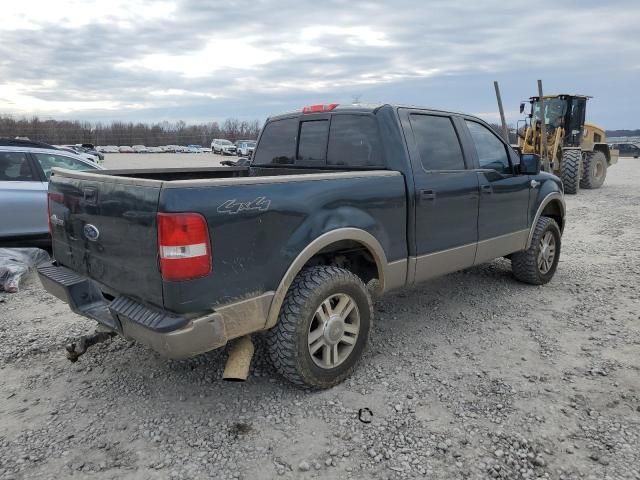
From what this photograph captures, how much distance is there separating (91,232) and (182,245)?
901 mm

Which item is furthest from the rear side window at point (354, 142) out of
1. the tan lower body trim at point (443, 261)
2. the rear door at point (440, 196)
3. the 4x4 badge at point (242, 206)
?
the 4x4 badge at point (242, 206)

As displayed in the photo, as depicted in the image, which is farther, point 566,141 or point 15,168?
point 566,141

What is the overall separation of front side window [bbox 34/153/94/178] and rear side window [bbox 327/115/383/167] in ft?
14.6

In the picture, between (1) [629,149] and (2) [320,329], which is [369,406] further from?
(1) [629,149]

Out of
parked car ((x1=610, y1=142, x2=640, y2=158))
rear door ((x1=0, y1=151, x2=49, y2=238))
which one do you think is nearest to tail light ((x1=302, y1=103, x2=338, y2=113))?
rear door ((x1=0, y1=151, x2=49, y2=238))

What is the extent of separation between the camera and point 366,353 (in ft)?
13.4

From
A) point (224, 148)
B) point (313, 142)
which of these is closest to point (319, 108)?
point (313, 142)

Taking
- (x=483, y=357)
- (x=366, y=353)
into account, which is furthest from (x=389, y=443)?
(x=483, y=357)

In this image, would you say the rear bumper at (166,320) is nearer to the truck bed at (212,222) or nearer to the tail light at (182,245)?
the truck bed at (212,222)

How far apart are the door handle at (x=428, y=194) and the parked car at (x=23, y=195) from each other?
4579 mm

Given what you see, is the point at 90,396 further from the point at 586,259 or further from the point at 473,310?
the point at 586,259

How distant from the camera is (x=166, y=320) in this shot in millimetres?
2711

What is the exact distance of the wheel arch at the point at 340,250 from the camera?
3.11 m

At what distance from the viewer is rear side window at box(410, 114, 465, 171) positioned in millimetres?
4172
